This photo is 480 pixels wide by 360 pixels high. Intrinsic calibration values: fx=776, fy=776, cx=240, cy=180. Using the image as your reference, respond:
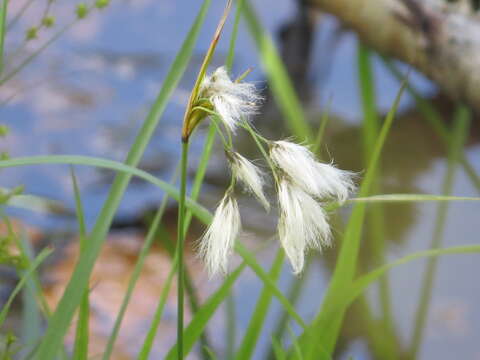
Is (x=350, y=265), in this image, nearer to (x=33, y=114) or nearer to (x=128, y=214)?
(x=128, y=214)

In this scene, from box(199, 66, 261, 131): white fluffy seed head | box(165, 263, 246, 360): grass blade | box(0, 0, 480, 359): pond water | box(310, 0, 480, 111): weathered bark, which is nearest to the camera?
box(199, 66, 261, 131): white fluffy seed head

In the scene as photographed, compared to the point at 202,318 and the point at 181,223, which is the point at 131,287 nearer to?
the point at 202,318

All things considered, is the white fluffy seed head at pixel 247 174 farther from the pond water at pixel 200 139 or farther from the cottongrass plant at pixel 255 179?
the pond water at pixel 200 139

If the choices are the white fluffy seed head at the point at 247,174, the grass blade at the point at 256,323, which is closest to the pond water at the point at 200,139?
the grass blade at the point at 256,323

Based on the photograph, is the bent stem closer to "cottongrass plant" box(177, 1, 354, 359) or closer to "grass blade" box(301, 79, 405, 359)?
"cottongrass plant" box(177, 1, 354, 359)

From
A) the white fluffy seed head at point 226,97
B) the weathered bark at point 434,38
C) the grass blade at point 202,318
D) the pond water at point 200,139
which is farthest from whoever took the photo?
the pond water at point 200,139

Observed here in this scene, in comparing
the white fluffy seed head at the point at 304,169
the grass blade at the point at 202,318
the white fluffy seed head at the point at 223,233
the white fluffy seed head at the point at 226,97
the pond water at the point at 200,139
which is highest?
the white fluffy seed head at the point at 226,97

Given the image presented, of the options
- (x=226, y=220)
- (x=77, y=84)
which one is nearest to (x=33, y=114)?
(x=77, y=84)

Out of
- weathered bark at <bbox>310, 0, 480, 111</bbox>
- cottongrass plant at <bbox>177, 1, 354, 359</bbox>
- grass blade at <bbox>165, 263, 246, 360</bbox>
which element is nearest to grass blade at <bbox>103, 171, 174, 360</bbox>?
grass blade at <bbox>165, 263, 246, 360</bbox>
